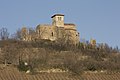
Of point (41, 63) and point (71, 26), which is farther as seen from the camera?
point (71, 26)

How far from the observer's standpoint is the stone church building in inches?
2206

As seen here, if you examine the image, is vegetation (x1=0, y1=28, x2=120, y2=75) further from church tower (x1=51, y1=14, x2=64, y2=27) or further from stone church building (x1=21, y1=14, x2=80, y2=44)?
church tower (x1=51, y1=14, x2=64, y2=27)

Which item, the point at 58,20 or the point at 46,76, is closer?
the point at 46,76

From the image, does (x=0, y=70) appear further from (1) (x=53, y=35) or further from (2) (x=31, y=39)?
(1) (x=53, y=35)

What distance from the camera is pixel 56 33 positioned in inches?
2324

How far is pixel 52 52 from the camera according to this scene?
142 ft

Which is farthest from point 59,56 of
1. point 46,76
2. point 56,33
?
point 56,33

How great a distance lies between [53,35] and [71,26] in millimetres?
4740

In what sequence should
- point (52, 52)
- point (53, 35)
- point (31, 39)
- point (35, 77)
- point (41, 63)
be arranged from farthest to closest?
point (53, 35), point (31, 39), point (52, 52), point (41, 63), point (35, 77)

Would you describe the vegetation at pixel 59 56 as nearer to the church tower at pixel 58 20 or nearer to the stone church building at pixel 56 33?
the stone church building at pixel 56 33

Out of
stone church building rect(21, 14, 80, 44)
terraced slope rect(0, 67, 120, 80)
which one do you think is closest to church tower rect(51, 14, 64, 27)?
stone church building rect(21, 14, 80, 44)

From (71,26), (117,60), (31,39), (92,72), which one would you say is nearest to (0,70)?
(92,72)

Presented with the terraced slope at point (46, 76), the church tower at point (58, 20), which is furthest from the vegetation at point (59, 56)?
the church tower at point (58, 20)

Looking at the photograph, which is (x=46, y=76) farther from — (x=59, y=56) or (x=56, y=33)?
(x=56, y=33)
